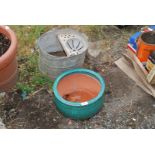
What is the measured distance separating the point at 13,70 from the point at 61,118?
2.04 ft

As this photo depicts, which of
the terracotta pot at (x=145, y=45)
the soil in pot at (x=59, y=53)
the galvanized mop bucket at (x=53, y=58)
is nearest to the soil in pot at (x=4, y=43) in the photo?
the galvanized mop bucket at (x=53, y=58)

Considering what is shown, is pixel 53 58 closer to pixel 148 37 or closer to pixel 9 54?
pixel 9 54

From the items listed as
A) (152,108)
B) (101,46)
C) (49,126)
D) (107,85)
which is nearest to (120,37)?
(101,46)

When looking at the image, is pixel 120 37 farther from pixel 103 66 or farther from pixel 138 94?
pixel 138 94

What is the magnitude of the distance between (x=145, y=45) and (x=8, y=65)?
1199mm

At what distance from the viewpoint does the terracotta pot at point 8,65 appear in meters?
3.44

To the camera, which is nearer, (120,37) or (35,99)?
(35,99)

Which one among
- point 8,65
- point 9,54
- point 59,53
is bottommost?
point 59,53

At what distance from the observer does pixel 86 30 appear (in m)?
4.39

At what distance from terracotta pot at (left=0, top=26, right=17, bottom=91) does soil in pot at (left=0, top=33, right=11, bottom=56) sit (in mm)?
37

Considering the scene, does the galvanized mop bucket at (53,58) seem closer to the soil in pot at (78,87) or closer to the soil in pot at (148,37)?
the soil in pot at (78,87)

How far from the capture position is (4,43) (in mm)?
3695

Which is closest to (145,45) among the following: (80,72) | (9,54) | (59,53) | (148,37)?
(148,37)

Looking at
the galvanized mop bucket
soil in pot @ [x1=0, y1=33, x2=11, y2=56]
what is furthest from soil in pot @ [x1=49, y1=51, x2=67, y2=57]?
soil in pot @ [x1=0, y1=33, x2=11, y2=56]
